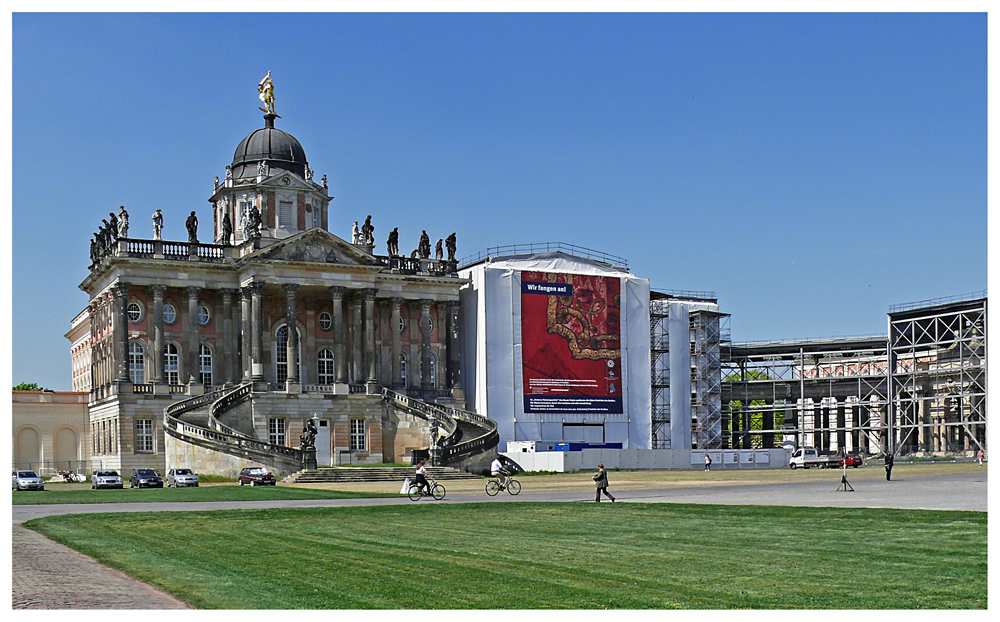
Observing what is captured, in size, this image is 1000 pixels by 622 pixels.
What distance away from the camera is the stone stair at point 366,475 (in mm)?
62463

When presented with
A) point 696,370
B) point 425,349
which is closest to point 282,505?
point 425,349

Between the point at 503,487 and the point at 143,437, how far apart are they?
37940 mm

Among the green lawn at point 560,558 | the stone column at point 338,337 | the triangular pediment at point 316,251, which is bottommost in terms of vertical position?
the green lawn at point 560,558

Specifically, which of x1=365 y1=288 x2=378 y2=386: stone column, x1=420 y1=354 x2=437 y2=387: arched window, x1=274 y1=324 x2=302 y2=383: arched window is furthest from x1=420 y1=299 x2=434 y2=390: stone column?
x1=274 y1=324 x2=302 y2=383: arched window

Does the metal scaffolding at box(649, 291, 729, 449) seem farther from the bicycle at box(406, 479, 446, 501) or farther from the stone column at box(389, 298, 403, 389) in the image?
the bicycle at box(406, 479, 446, 501)

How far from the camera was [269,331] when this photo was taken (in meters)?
83.8

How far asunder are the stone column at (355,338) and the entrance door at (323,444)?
415 cm

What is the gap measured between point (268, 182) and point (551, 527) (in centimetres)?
6192

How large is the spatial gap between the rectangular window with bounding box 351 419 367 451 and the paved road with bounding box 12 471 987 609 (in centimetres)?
3154

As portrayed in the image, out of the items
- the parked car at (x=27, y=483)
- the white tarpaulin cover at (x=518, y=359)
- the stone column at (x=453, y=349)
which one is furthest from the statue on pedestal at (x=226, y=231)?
the parked car at (x=27, y=483)

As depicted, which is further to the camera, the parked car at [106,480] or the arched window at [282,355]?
the arched window at [282,355]

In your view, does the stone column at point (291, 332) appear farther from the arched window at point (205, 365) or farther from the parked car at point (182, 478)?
the parked car at point (182, 478)

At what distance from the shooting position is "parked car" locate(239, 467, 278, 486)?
62281 millimetres

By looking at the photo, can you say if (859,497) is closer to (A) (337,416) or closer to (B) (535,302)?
(A) (337,416)
